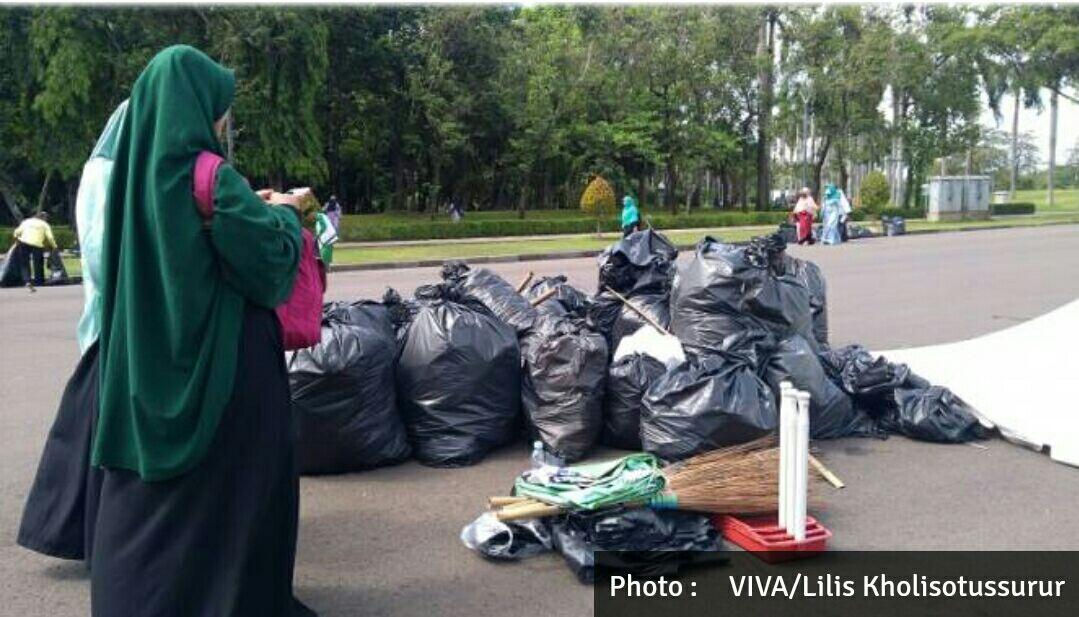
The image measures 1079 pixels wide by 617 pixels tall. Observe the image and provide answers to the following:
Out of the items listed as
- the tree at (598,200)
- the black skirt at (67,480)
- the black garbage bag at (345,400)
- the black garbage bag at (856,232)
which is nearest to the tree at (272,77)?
the tree at (598,200)

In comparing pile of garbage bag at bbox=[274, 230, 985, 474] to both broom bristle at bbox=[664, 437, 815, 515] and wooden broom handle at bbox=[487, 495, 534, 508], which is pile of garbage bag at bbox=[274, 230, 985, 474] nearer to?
broom bristle at bbox=[664, 437, 815, 515]

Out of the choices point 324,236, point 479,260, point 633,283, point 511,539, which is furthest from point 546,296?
point 479,260

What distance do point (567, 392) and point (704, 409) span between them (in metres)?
0.74

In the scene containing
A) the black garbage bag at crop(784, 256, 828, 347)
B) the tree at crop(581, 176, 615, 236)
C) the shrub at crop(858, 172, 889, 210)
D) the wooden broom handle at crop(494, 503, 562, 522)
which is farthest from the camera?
the shrub at crop(858, 172, 889, 210)

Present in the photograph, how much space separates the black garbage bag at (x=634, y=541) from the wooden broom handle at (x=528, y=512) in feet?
Answer: 0.24

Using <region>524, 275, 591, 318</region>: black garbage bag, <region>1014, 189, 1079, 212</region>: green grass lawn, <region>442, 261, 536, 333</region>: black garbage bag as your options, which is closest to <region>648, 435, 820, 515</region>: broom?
<region>442, 261, 536, 333</region>: black garbage bag

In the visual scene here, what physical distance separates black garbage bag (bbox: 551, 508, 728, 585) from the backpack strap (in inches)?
71.4

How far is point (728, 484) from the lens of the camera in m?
3.81

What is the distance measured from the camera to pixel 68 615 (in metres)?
3.23

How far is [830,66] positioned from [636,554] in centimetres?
4211

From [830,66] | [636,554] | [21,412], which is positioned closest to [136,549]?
[636,554]

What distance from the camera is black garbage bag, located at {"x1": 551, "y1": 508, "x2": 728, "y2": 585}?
11.4 feet

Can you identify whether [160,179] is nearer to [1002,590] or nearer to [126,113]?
[126,113]

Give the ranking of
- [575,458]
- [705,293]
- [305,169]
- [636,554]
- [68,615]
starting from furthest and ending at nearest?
[305,169] < [705,293] < [575,458] < [636,554] < [68,615]
